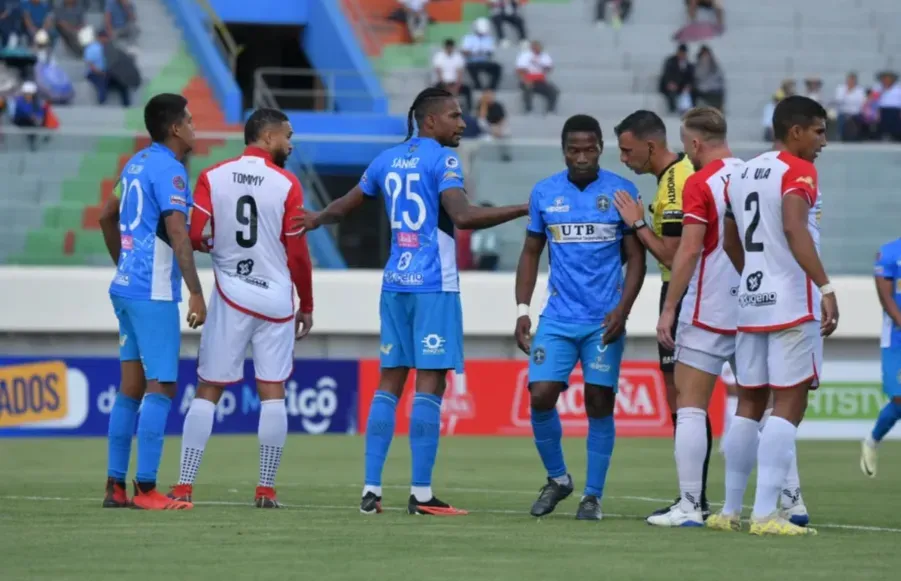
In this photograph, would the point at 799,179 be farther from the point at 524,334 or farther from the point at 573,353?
the point at 524,334

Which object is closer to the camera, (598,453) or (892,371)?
(598,453)

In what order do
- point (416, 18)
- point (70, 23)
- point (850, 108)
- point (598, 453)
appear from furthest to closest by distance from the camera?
point (416, 18) < point (850, 108) < point (70, 23) < point (598, 453)

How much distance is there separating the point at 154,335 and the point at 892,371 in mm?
7272

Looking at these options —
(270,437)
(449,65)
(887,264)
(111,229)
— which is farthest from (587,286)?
(449,65)

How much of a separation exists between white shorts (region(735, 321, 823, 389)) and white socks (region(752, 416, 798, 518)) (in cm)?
22

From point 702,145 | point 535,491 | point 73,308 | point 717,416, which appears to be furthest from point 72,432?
point 702,145

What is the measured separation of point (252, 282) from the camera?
1041 centimetres

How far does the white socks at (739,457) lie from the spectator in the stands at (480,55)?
19.8 meters

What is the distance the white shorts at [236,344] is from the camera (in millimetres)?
10383

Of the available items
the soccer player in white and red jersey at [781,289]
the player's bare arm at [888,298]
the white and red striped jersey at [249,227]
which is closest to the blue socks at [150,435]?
the white and red striped jersey at [249,227]

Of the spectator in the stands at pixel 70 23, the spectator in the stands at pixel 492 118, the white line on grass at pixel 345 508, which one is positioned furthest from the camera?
the spectator in the stands at pixel 70 23

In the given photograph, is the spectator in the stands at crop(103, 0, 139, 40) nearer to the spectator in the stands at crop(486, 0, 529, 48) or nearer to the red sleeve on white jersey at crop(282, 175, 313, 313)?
the spectator in the stands at crop(486, 0, 529, 48)

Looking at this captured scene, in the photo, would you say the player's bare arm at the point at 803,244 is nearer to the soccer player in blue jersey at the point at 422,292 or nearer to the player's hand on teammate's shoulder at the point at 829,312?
the player's hand on teammate's shoulder at the point at 829,312

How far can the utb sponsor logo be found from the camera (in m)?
20.2
